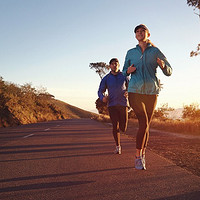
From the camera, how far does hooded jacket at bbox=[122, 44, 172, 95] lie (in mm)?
3910

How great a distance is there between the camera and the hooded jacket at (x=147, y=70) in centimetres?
391

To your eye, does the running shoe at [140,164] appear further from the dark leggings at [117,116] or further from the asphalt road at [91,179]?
the dark leggings at [117,116]

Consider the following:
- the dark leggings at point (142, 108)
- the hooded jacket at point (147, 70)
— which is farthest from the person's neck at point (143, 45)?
the dark leggings at point (142, 108)

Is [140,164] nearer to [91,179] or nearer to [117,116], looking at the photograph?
[91,179]

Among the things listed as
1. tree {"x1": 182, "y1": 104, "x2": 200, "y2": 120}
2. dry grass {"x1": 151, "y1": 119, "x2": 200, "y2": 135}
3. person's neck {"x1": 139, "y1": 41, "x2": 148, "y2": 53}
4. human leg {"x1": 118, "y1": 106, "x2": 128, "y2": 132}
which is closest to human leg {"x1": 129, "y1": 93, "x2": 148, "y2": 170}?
person's neck {"x1": 139, "y1": 41, "x2": 148, "y2": 53}

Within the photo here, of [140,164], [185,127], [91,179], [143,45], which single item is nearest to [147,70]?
[143,45]

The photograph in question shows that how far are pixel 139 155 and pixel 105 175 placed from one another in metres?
0.70

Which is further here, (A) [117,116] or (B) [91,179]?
(A) [117,116]

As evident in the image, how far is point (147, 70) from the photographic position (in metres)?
3.95

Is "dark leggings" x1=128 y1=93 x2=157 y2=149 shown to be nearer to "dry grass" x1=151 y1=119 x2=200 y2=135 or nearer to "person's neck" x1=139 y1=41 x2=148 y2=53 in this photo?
"person's neck" x1=139 y1=41 x2=148 y2=53

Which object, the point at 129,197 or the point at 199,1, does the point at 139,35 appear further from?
the point at 199,1

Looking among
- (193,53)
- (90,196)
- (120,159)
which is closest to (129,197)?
(90,196)

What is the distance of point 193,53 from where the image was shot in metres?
12.9

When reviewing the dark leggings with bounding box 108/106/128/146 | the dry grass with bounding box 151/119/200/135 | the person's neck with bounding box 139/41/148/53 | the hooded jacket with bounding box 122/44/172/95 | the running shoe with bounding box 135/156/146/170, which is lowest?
the running shoe with bounding box 135/156/146/170
